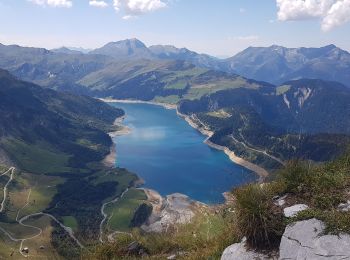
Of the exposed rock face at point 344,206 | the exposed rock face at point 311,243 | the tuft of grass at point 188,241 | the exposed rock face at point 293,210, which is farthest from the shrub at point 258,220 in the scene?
the exposed rock face at point 344,206

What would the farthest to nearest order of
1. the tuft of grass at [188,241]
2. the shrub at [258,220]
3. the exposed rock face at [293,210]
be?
the tuft of grass at [188,241]
the exposed rock face at [293,210]
the shrub at [258,220]

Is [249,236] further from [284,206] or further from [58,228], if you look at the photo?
[58,228]

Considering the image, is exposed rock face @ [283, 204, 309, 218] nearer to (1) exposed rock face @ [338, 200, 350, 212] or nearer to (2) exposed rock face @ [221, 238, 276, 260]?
(1) exposed rock face @ [338, 200, 350, 212]

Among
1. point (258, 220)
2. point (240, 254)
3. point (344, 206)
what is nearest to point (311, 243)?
point (258, 220)

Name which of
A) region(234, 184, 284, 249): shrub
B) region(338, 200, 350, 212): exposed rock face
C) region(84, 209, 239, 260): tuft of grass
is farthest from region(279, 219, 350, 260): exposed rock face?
region(84, 209, 239, 260): tuft of grass

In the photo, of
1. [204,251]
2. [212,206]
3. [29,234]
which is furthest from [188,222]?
[29,234]

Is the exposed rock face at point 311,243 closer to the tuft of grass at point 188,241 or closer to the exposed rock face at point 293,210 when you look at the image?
the exposed rock face at point 293,210
